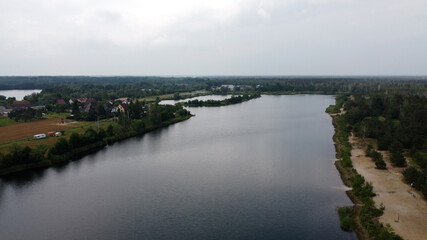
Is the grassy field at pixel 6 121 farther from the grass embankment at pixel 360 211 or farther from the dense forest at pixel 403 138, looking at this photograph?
the dense forest at pixel 403 138

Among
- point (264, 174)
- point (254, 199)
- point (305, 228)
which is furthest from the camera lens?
point (264, 174)

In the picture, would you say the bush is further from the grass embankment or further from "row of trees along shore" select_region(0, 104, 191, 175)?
the grass embankment

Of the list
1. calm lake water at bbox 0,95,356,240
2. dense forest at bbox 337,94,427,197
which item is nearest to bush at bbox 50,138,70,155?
calm lake water at bbox 0,95,356,240

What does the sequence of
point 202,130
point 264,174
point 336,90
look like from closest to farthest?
point 264,174 → point 202,130 → point 336,90

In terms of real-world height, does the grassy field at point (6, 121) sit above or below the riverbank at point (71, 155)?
above

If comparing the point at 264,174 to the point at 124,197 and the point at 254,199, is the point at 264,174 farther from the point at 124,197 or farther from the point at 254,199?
the point at 124,197

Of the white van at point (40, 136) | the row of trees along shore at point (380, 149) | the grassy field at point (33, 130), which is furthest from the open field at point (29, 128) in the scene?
the row of trees along shore at point (380, 149)

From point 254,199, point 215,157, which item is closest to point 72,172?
point 215,157
